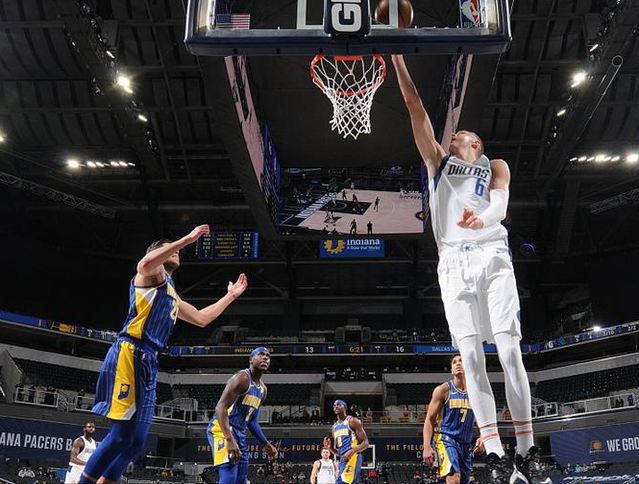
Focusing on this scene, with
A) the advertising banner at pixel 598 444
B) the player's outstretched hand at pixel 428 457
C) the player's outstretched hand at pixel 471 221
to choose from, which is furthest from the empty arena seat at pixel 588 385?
the player's outstretched hand at pixel 471 221

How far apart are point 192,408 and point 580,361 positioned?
19.3 meters

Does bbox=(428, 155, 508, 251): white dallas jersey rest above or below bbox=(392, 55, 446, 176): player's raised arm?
below

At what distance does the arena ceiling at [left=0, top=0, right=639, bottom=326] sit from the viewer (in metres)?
18.1

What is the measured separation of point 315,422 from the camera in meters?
28.0

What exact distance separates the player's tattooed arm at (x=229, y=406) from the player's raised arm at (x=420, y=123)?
358cm

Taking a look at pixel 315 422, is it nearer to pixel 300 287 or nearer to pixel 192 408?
pixel 192 408

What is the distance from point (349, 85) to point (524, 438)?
11744 mm

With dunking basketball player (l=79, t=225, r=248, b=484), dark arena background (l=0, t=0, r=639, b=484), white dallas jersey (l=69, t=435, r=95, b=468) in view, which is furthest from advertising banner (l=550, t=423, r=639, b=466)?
dunking basketball player (l=79, t=225, r=248, b=484)

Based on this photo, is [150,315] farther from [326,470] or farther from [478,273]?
[326,470]

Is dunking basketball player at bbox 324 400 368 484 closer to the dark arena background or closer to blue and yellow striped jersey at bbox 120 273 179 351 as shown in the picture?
the dark arena background

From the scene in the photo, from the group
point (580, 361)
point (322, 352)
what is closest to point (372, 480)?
point (322, 352)

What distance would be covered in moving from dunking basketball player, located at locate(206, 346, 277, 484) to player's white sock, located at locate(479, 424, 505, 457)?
11.0 feet

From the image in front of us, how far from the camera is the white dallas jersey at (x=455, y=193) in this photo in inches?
151

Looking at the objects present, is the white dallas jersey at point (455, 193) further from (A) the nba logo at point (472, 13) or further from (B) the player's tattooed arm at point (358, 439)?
(B) the player's tattooed arm at point (358, 439)
